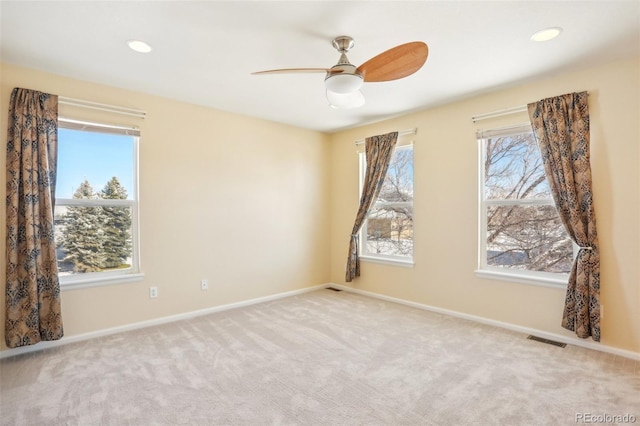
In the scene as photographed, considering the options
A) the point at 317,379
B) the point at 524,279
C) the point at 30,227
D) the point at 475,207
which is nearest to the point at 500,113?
the point at 475,207

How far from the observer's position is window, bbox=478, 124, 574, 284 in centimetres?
322

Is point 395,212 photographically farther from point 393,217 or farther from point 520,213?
point 520,213

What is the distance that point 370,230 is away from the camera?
16.1 ft

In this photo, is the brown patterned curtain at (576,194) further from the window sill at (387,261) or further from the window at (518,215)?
the window sill at (387,261)

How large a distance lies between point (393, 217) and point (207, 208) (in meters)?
2.53

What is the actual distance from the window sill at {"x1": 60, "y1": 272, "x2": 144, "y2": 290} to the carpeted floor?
0.54m

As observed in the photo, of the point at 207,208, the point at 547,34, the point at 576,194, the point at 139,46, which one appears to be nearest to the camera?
the point at 547,34

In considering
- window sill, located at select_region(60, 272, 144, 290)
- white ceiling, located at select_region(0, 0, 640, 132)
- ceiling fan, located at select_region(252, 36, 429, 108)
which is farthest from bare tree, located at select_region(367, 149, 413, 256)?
window sill, located at select_region(60, 272, 144, 290)

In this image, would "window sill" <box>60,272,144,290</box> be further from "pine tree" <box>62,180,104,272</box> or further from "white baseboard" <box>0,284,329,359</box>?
"white baseboard" <box>0,284,329,359</box>

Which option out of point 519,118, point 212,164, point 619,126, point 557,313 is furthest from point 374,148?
point 557,313

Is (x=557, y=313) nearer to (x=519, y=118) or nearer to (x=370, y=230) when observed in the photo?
(x=519, y=118)

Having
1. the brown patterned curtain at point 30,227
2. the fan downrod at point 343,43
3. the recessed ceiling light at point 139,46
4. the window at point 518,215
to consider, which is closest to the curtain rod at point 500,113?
the window at point 518,215

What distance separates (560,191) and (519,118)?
0.86 m

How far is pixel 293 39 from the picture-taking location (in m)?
2.38
